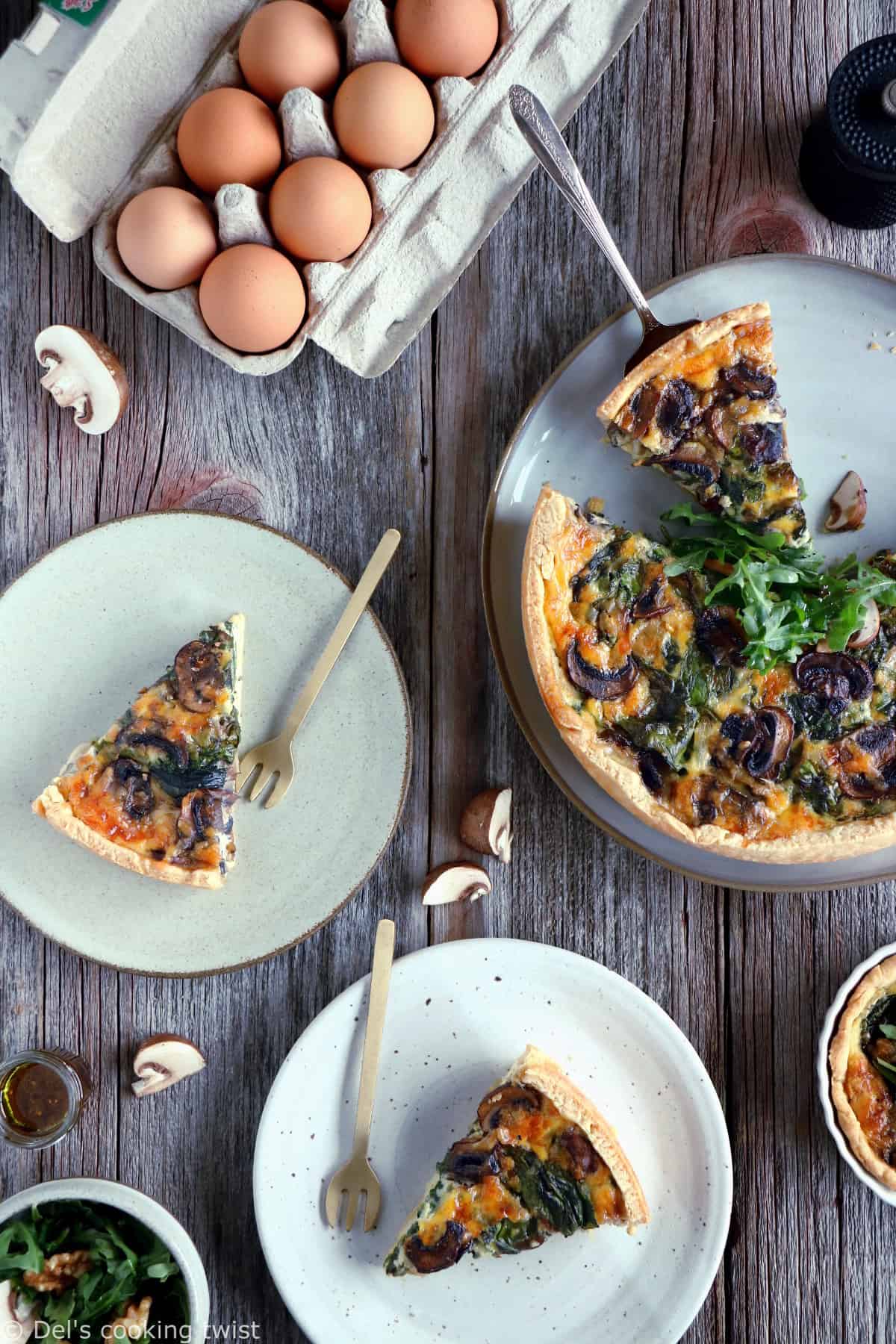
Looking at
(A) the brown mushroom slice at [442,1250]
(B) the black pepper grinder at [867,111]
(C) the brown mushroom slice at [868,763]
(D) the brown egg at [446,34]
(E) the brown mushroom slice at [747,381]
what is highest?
(B) the black pepper grinder at [867,111]

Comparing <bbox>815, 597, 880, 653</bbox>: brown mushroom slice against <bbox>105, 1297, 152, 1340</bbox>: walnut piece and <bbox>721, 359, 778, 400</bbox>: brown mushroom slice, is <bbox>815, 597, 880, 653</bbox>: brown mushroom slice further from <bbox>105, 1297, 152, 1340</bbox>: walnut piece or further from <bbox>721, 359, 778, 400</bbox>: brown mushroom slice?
<bbox>105, 1297, 152, 1340</bbox>: walnut piece

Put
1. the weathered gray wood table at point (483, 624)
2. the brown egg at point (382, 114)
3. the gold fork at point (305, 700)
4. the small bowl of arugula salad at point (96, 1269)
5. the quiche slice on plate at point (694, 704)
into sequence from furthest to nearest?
the weathered gray wood table at point (483, 624), the gold fork at point (305, 700), the small bowl of arugula salad at point (96, 1269), the quiche slice on plate at point (694, 704), the brown egg at point (382, 114)

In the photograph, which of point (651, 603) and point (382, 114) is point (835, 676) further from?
point (382, 114)

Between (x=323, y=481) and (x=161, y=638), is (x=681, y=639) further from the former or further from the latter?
(x=161, y=638)

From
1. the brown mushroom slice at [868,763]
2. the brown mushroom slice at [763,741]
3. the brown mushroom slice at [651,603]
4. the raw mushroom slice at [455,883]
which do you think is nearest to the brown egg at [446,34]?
the brown mushroom slice at [651,603]

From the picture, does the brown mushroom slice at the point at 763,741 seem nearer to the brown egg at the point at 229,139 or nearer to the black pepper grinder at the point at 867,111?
the black pepper grinder at the point at 867,111

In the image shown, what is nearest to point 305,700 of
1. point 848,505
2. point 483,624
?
point 483,624

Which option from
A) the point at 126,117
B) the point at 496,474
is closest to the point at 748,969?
the point at 496,474
